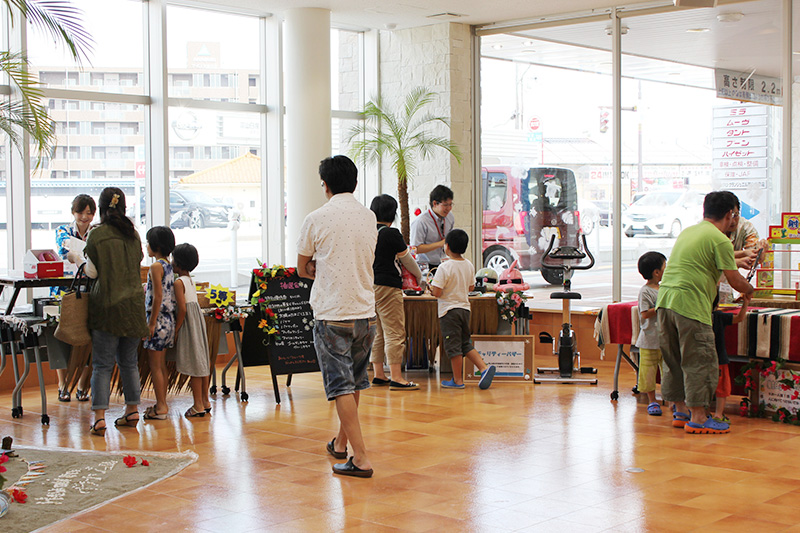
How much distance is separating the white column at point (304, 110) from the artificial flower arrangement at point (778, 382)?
4.68m

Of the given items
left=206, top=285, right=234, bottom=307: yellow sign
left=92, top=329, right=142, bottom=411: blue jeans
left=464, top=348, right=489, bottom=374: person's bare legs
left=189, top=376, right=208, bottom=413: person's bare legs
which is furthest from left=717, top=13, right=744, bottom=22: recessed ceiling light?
left=92, top=329, right=142, bottom=411: blue jeans

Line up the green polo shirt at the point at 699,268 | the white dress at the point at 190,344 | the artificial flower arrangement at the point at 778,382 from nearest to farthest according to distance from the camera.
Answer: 1. the green polo shirt at the point at 699,268
2. the artificial flower arrangement at the point at 778,382
3. the white dress at the point at 190,344

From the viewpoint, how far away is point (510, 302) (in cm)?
743

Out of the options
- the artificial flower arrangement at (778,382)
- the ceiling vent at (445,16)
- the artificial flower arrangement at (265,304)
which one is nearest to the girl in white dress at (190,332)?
the artificial flower arrangement at (265,304)

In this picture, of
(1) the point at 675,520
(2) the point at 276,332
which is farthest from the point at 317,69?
(1) the point at 675,520

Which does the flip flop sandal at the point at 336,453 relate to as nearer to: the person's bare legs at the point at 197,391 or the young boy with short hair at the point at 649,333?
the person's bare legs at the point at 197,391

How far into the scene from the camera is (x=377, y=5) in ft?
29.3

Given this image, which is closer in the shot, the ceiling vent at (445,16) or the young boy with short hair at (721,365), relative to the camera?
the young boy with short hair at (721,365)

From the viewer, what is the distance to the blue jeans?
564 cm

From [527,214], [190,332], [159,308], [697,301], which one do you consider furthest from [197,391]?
[527,214]

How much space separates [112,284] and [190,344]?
2.69ft

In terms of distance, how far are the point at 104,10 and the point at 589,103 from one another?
4.93 m

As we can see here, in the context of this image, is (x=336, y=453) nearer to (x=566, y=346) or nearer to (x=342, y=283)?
(x=342, y=283)

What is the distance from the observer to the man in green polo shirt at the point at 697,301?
5.37 metres
